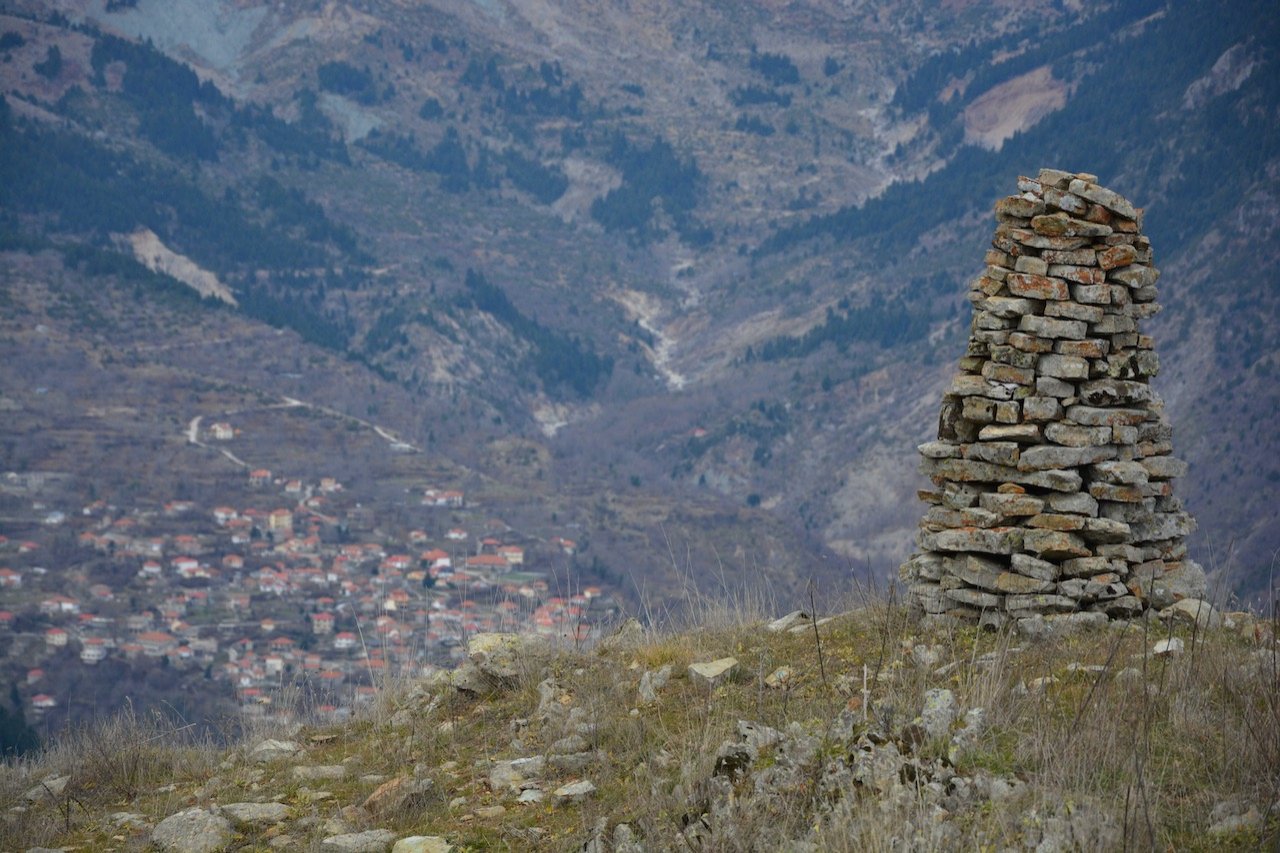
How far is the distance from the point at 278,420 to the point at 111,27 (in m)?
95.0

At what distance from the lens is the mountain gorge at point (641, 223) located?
80.9 metres

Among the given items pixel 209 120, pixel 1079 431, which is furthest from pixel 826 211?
pixel 1079 431

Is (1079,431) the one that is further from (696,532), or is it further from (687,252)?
(687,252)

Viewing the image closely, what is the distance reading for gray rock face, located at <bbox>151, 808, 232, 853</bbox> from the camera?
7.51 metres

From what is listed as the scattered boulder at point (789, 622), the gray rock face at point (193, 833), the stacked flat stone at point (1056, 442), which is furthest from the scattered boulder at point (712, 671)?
the gray rock face at point (193, 833)

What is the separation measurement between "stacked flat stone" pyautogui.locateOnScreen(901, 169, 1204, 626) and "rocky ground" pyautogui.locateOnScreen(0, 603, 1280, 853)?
16.9 inches

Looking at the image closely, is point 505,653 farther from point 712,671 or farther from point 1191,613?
point 1191,613

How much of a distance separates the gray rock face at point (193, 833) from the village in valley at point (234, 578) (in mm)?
26805

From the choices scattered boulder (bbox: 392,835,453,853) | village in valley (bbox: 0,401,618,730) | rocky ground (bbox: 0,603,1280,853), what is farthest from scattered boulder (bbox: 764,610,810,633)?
village in valley (bbox: 0,401,618,730)

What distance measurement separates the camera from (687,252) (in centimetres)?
15062

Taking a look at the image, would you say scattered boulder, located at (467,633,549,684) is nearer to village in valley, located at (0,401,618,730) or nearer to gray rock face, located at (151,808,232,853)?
gray rock face, located at (151,808,232,853)

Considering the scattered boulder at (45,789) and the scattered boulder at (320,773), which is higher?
the scattered boulder at (320,773)

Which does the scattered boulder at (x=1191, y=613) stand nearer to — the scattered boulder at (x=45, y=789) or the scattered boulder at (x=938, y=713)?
the scattered boulder at (x=938, y=713)

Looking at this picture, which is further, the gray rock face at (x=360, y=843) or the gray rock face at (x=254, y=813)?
the gray rock face at (x=254, y=813)
